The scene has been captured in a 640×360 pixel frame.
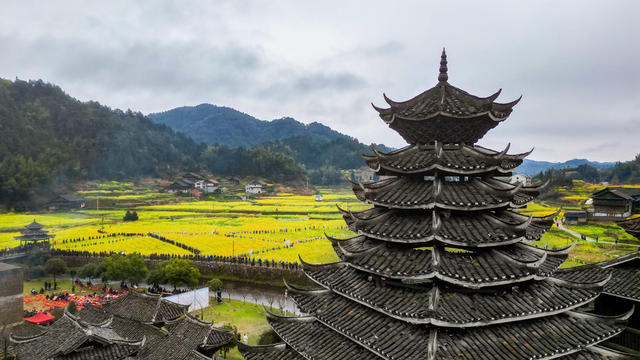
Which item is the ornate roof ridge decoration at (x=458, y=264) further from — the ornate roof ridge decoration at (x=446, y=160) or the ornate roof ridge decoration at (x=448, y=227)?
the ornate roof ridge decoration at (x=446, y=160)

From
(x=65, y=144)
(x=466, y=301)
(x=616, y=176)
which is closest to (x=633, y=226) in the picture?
(x=466, y=301)

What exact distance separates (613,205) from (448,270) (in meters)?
60.3

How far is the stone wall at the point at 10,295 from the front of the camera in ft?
86.4

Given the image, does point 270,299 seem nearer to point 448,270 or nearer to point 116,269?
point 116,269

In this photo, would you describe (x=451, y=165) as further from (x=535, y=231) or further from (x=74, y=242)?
(x=74, y=242)

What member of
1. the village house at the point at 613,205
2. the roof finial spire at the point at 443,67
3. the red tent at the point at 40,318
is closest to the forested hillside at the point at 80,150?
the red tent at the point at 40,318

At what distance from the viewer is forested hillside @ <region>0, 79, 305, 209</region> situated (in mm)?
87188

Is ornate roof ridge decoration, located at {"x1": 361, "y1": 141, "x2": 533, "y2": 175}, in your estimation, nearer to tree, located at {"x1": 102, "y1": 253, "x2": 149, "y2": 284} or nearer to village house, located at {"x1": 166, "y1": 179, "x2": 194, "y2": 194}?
tree, located at {"x1": 102, "y1": 253, "x2": 149, "y2": 284}

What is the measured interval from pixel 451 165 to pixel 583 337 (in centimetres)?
476

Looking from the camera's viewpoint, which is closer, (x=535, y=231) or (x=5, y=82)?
(x=535, y=231)

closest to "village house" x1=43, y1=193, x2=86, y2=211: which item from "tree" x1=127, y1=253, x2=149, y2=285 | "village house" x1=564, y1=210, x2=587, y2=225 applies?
"tree" x1=127, y1=253, x2=149, y2=285

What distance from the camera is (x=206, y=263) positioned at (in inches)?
1624

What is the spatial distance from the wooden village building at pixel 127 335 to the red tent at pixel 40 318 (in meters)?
2.45

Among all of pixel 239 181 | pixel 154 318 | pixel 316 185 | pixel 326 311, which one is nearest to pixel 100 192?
pixel 239 181
